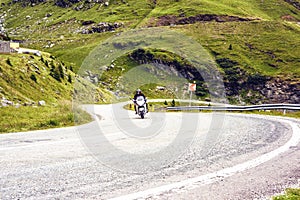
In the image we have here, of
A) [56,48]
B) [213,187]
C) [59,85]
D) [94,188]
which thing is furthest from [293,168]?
[56,48]

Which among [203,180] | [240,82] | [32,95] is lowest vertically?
[203,180]

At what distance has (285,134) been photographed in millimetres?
12180

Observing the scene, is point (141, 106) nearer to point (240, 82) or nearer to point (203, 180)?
point (203, 180)

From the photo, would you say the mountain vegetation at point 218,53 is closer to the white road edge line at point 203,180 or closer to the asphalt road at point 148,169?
the asphalt road at point 148,169

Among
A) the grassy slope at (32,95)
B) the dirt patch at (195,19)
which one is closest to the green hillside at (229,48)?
the dirt patch at (195,19)

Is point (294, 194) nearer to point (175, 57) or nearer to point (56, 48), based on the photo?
point (175, 57)

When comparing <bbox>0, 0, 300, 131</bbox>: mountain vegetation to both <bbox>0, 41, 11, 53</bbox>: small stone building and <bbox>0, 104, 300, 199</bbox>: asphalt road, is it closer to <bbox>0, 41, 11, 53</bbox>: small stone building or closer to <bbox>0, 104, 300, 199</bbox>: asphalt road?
<bbox>0, 41, 11, 53</bbox>: small stone building

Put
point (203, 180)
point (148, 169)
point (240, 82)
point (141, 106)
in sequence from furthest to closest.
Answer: point (240, 82) → point (141, 106) → point (148, 169) → point (203, 180)

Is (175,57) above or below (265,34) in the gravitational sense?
below

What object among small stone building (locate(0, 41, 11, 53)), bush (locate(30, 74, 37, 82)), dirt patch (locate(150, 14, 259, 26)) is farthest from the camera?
dirt patch (locate(150, 14, 259, 26))

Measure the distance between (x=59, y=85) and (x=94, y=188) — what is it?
42716mm

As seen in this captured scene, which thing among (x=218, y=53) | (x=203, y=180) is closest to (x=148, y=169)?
(x=203, y=180)

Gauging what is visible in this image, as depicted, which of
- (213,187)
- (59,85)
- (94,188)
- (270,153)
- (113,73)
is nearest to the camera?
(94,188)

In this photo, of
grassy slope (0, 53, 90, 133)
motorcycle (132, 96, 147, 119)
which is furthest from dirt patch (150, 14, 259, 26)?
motorcycle (132, 96, 147, 119)
